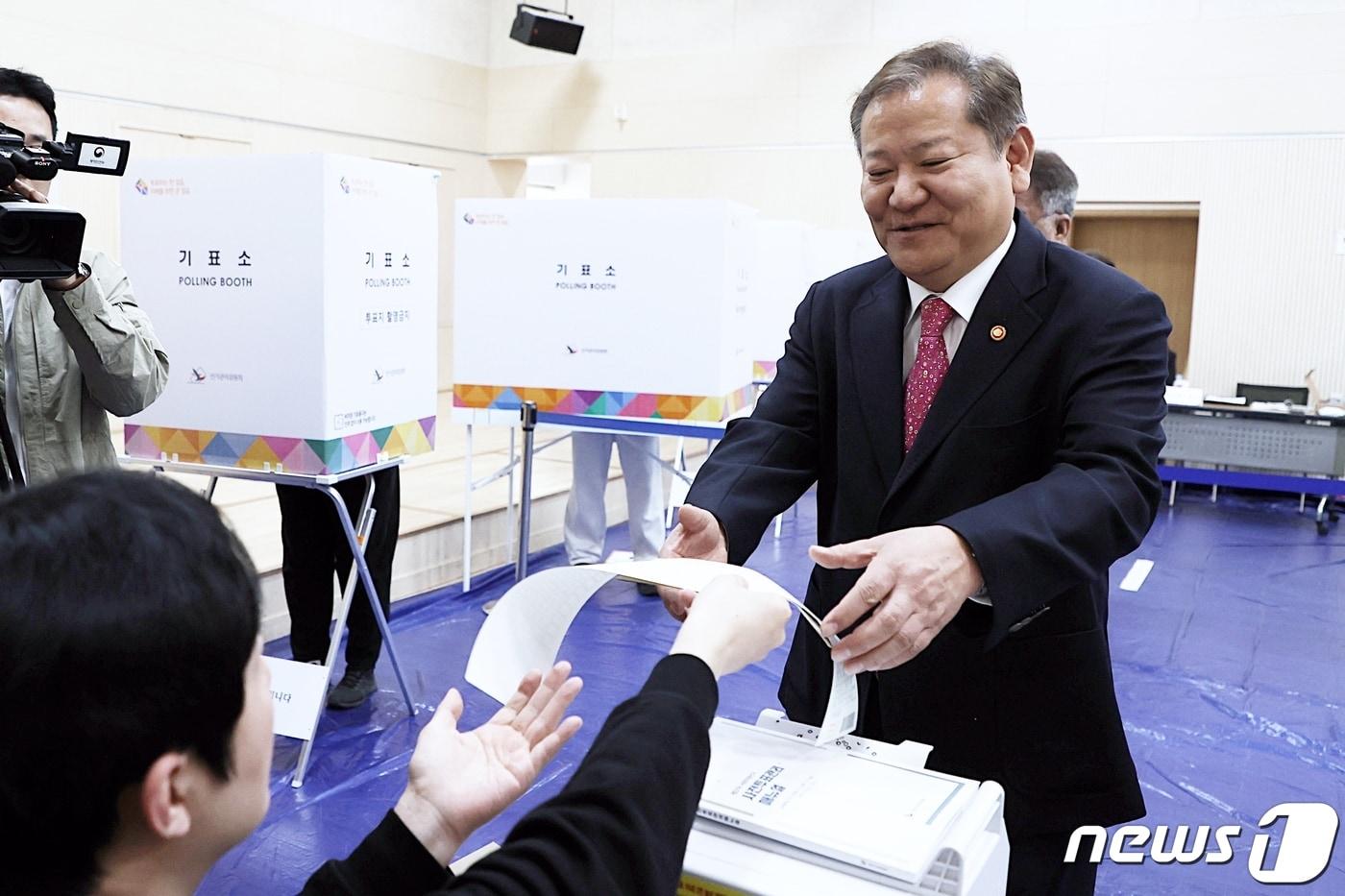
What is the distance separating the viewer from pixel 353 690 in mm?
3312

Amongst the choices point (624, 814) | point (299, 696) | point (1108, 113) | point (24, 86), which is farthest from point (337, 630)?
point (1108, 113)

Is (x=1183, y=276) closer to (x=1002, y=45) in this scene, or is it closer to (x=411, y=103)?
(x=1002, y=45)

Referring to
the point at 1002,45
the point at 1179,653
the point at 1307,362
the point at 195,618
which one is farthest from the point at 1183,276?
the point at 195,618

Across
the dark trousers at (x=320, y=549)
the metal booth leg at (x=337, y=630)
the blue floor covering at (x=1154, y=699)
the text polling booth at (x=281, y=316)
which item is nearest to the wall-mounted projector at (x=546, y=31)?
the blue floor covering at (x=1154, y=699)

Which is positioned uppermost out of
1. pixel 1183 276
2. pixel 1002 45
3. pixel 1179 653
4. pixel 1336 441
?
pixel 1002 45

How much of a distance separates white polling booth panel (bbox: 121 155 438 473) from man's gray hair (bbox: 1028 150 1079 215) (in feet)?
5.10

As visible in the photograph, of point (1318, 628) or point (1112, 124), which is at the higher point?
point (1112, 124)

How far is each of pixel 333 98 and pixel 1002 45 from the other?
5.10m

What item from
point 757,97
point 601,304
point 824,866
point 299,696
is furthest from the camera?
point 757,97

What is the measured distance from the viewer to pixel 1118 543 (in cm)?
111

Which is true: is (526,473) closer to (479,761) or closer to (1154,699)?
(1154,699)

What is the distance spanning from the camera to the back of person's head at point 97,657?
0.60 metres

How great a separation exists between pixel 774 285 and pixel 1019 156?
476cm

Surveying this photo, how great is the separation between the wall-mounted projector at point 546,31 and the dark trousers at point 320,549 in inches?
267
